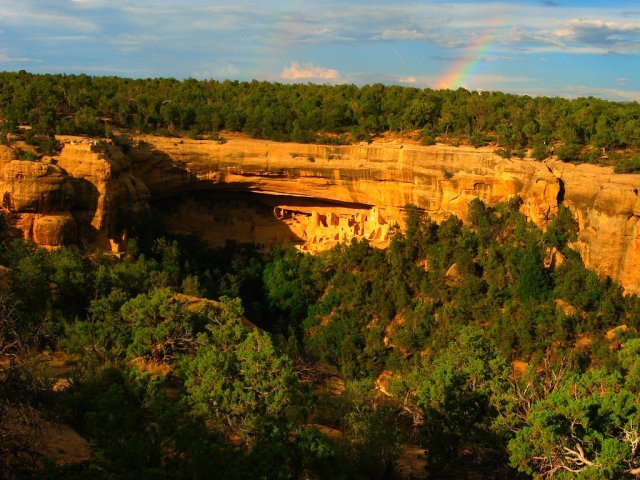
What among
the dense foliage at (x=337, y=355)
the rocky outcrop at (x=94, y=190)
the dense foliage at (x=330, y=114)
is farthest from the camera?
the dense foliage at (x=330, y=114)

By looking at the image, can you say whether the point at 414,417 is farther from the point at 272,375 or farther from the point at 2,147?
the point at 2,147

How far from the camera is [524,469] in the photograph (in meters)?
12.1

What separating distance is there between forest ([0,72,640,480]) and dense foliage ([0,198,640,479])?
6 cm

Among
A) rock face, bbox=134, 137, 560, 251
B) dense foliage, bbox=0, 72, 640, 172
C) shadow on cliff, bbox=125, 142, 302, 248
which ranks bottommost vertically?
shadow on cliff, bbox=125, 142, 302, 248

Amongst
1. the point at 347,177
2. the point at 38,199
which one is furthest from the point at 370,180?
the point at 38,199

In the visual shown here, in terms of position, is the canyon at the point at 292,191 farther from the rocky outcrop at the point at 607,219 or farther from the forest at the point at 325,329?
the forest at the point at 325,329

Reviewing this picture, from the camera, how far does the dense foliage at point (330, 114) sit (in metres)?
30.4

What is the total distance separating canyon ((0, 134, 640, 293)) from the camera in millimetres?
25922

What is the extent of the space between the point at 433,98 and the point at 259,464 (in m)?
28.8

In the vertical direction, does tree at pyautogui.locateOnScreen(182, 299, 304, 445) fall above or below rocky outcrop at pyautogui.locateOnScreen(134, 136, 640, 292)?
below

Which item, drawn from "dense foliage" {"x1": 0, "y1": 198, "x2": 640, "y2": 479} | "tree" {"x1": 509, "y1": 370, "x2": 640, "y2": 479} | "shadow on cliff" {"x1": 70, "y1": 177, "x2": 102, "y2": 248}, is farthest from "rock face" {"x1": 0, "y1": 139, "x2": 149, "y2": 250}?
"tree" {"x1": 509, "y1": 370, "x2": 640, "y2": 479}

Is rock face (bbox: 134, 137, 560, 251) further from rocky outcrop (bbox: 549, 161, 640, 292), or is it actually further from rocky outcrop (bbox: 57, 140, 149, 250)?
rocky outcrop (bbox: 57, 140, 149, 250)

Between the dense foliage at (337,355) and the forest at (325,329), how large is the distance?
58 mm

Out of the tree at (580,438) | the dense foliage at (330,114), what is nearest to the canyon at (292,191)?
the dense foliage at (330,114)
